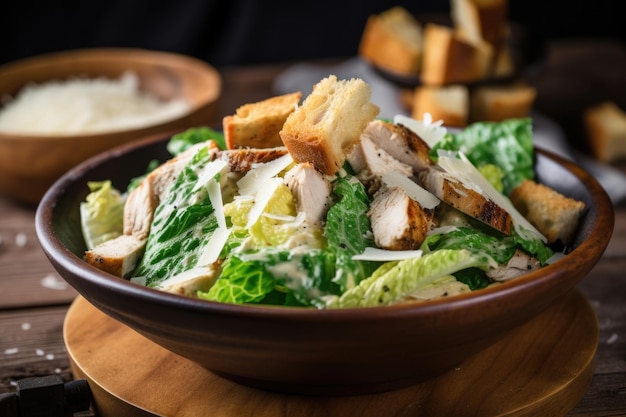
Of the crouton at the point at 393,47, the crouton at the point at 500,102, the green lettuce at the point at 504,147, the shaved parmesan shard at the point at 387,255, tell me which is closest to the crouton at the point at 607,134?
the crouton at the point at 500,102

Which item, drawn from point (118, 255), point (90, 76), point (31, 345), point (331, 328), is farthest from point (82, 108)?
point (331, 328)

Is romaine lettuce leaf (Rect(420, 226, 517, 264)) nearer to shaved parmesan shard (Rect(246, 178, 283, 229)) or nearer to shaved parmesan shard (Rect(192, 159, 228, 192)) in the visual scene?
shaved parmesan shard (Rect(246, 178, 283, 229))

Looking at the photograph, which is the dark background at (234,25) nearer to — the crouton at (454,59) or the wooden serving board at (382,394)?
the crouton at (454,59)

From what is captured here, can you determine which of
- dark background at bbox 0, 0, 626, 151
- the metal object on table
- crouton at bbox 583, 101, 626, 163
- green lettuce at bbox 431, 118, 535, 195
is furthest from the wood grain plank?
dark background at bbox 0, 0, 626, 151

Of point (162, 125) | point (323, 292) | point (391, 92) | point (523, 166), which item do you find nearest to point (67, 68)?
point (162, 125)

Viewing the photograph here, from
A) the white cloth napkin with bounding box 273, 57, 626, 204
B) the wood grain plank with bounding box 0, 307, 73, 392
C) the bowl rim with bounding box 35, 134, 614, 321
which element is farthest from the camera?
the white cloth napkin with bounding box 273, 57, 626, 204

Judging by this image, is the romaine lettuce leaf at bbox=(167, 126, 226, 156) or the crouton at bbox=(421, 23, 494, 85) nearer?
the romaine lettuce leaf at bbox=(167, 126, 226, 156)
